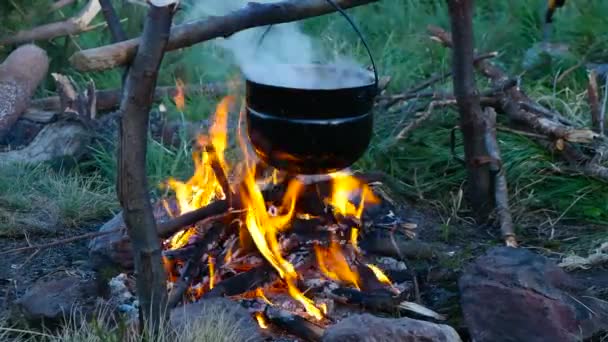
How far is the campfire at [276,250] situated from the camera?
11.6 feet

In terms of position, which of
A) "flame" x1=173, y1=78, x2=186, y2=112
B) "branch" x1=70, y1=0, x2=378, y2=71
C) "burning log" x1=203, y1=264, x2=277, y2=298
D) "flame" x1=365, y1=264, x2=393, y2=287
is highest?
"branch" x1=70, y1=0, x2=378, y2=71

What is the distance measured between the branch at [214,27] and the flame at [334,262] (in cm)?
103

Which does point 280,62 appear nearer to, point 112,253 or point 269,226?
point 269,226

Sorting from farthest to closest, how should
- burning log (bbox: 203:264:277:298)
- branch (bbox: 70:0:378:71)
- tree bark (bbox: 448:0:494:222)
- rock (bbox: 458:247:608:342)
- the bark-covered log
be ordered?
the bark-covered log < tree bark (bbox: 448:0:494:222) < burning log (bbox: 203:264:277:298) < rock (bbox: 458:247:608:342) < branch (bbox: 70:0:378:71)

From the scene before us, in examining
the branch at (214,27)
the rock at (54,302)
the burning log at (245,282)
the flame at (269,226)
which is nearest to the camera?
the branch at (214,27)

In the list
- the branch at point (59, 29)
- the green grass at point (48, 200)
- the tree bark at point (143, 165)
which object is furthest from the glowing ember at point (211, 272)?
the branch at point (59, 29)

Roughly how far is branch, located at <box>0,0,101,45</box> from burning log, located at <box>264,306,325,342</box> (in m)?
4.22

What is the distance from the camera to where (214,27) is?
288 cm

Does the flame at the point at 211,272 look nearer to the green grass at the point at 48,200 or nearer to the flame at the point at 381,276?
the flame at the point at 381,276

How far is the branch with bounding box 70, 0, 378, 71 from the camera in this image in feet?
Answer: 8.32

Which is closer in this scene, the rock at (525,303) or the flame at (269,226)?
the rock at (525,303)

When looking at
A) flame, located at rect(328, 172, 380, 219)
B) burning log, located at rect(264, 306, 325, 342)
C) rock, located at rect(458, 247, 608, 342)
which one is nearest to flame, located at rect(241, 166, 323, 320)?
burning log, located at rect(264, 306, 325, 342)

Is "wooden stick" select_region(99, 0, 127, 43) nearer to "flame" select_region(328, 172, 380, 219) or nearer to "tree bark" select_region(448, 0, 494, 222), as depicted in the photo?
"flame" select_region(328, 172, 380, 219)

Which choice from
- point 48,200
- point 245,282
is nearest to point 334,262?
point 245,282
